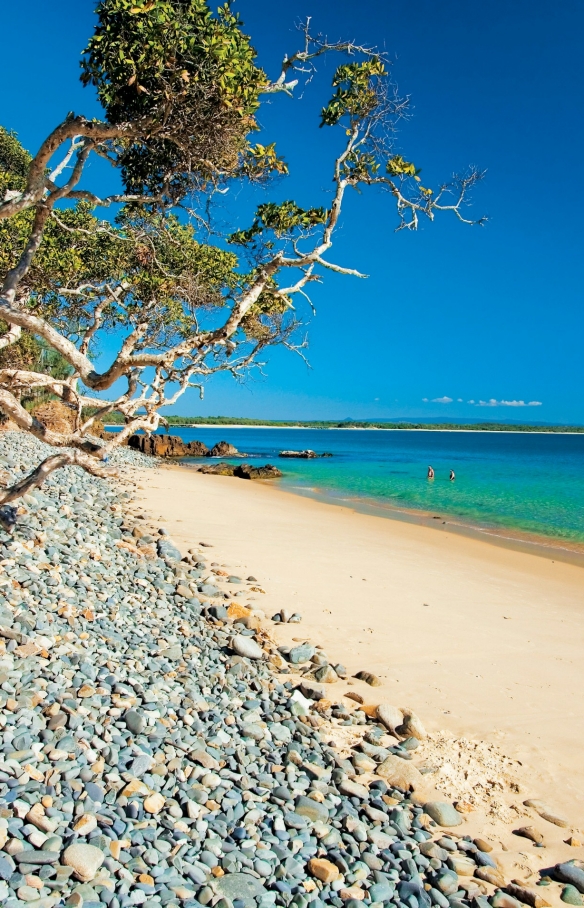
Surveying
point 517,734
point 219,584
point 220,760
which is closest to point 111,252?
point 219,584

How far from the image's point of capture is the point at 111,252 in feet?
35.3

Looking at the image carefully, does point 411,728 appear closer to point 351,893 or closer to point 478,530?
point 351,893

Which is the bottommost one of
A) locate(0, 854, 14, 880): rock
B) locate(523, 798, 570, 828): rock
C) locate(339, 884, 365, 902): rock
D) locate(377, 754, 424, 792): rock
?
locate(523, 798, 570, 828): rock

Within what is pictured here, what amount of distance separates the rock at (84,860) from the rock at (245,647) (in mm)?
3292

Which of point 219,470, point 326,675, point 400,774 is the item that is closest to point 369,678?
point 326,675

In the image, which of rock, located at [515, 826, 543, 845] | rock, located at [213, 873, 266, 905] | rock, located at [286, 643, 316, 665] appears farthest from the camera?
rock, located at [286, 643, 316, 665]

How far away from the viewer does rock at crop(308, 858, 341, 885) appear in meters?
3.46

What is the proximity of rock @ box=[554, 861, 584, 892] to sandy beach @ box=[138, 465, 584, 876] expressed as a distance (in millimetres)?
210

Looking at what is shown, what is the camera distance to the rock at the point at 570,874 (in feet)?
12.4

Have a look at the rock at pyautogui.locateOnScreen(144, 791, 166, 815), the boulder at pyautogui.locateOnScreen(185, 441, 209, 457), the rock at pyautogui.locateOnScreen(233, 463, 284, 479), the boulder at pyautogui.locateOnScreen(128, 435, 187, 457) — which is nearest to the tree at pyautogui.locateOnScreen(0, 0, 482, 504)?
the rock at pyautogui.locateOnScreen(144, 791, 166, 815)

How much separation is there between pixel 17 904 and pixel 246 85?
6644mm

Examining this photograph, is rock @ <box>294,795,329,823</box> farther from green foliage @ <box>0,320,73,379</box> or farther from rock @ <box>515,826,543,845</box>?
green foliage @ <box>0,320,73,379</box>

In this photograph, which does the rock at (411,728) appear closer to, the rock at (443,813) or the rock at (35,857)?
the rock at (443,813)

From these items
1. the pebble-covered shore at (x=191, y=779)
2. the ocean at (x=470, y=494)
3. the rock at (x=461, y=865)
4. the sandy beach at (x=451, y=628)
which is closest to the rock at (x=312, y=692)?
the pebble-covered shore at (x=191, y=779)
